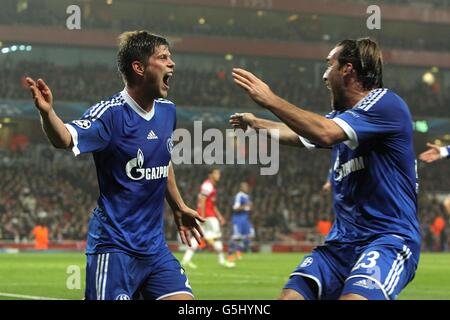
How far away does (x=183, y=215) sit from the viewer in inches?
266

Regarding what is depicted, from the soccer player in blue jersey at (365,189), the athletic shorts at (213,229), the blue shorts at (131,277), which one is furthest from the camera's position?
the athletic shorts at (213,229)

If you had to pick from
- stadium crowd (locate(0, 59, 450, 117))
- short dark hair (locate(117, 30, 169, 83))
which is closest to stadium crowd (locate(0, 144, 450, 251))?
stadium crowd (locate(0, 59, 450, 117))

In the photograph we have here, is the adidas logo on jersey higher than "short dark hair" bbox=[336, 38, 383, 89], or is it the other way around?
"short dark hair" bbox=[336, 38, 383, 89]

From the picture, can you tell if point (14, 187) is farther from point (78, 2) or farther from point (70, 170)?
point (78, 2)

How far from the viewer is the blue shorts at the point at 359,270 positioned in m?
5.20

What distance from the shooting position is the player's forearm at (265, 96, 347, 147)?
5027 millimetres

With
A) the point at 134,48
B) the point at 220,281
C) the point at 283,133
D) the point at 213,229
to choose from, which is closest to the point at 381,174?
the point at 283,133

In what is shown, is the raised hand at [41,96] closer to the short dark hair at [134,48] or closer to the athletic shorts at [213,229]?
the short dark hair at [134,48]

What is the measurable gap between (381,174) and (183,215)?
178 cm

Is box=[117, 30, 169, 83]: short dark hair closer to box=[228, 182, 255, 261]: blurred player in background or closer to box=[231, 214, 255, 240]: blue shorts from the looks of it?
box=[228, 182, 255, 261]: blurred player in background

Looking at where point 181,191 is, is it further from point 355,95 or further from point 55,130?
point 55,130

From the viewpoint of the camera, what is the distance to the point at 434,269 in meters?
21.6

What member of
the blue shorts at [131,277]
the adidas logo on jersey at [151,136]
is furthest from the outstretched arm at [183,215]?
the blue shorts at [131,277]

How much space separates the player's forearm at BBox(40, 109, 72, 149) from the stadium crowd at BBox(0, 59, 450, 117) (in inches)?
1487
